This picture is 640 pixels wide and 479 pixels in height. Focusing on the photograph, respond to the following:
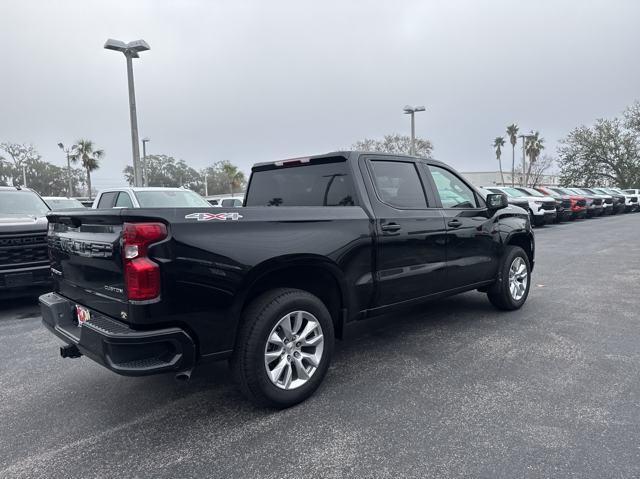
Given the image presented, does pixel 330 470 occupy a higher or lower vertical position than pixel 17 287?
lower

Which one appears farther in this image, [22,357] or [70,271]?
[22,357]

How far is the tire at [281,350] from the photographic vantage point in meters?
2.97

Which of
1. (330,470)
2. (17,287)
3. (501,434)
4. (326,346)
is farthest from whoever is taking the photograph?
(17,287)

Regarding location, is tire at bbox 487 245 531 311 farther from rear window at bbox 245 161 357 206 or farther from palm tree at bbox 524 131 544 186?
palm tree at bbox 524 131 544 186

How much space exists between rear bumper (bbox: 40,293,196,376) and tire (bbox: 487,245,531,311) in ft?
12.7

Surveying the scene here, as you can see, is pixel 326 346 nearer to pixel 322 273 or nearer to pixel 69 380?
pixel 322 273

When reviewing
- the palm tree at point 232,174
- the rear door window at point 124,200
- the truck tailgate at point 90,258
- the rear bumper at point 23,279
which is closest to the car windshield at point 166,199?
the rear door window at point 124,200

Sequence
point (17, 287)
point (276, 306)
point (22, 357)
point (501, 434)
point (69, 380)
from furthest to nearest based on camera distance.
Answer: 1. point (17, 287)
2. point (22, 357)
3. point (69, 380)
4. point (276, 306)
5. point (501, 434)

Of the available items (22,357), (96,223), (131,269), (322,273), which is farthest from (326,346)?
(22,357)

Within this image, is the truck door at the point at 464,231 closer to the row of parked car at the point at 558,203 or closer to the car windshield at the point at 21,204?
the car windshield at the point at 21,204

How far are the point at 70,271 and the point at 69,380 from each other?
3.79ft

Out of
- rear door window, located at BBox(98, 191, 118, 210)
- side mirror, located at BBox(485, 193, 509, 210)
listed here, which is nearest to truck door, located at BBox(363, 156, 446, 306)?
side mirror, located at BBox(485, 193, 509, 210)

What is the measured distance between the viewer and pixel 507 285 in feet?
17.6

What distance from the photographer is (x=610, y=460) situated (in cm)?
251
